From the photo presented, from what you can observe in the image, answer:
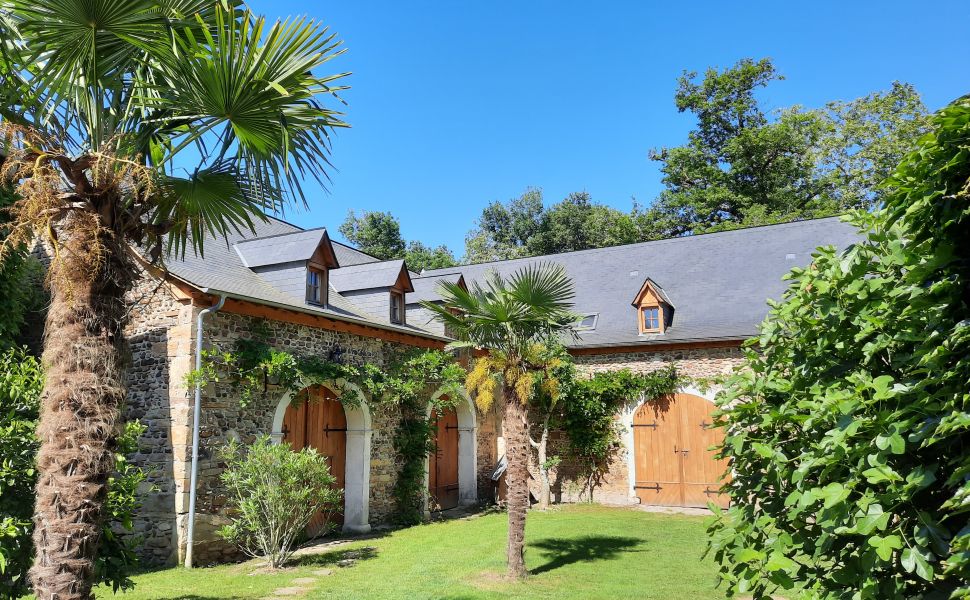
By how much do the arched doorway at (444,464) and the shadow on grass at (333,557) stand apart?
13.5 ft

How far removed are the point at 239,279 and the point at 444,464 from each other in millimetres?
6785

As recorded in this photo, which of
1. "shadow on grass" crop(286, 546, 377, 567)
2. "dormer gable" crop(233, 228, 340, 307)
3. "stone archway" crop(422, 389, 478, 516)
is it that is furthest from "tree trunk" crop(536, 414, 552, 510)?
"dormer gable" crop(233, 228, 340, 307)

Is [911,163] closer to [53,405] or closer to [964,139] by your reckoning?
[964,139]

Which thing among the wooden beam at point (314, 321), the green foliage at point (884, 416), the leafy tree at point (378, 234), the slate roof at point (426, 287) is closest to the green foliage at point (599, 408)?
the slate roof at point (426, 287)

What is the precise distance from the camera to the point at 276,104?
170 inches

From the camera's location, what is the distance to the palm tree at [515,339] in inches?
331

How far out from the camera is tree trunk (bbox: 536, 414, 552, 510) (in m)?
15.4

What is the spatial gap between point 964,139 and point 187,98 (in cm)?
422

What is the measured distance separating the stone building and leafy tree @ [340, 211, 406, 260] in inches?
605

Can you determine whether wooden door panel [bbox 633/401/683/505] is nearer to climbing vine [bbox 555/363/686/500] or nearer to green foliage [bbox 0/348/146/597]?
climbing vine [bbox 555/363/686/500]

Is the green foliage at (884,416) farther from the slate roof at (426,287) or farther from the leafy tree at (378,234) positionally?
the leafy tree at (378,234)

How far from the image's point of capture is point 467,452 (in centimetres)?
1603

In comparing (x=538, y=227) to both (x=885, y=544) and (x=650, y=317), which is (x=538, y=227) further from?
(x=885, y=544)

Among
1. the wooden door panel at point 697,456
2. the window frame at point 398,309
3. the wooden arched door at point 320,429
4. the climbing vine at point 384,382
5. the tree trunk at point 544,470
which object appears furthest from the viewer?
the tree trunk at point 544,470
